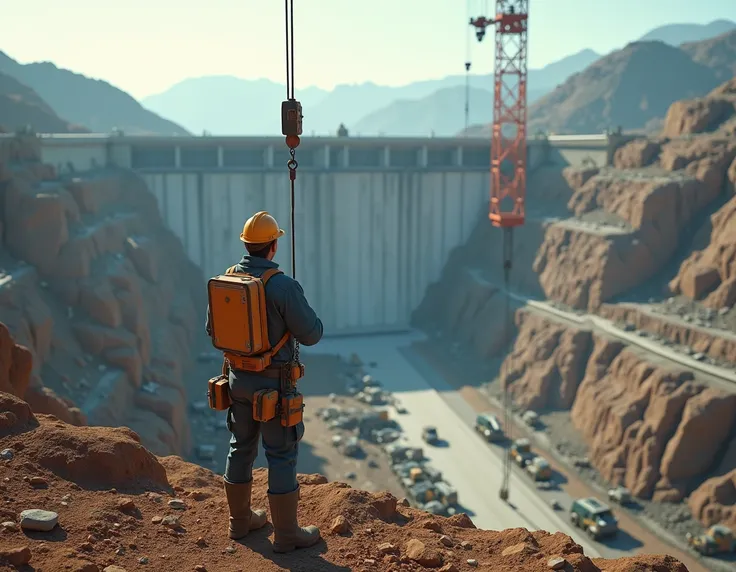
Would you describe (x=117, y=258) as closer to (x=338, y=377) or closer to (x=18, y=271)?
(x=18, y=271)

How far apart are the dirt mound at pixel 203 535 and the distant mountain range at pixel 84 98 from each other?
10386cm

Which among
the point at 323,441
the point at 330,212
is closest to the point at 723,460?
the point at 323,441

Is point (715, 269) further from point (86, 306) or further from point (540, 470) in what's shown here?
point (86, 306)

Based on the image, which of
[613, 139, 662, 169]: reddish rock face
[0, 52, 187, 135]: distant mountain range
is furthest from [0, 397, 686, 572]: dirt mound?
[0, 52, 187, 135]: distant mountain range

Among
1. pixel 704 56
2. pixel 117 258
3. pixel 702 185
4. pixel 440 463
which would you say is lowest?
pixel 440 463

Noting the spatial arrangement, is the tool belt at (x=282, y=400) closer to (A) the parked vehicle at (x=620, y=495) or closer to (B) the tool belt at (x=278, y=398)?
(B) the tool belt at (x=278, y=398)

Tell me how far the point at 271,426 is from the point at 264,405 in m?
0.38

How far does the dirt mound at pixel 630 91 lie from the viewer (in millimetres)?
121938

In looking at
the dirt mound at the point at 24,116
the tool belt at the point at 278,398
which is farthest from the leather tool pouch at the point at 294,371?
the dirt mound at the point at 24,116

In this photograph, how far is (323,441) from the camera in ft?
122

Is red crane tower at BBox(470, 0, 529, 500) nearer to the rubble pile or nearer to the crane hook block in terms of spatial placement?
the rubble pile

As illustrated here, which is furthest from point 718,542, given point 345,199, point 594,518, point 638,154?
point 345,199

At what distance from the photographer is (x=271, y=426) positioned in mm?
8164

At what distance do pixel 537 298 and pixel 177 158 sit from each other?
26.9 metres
